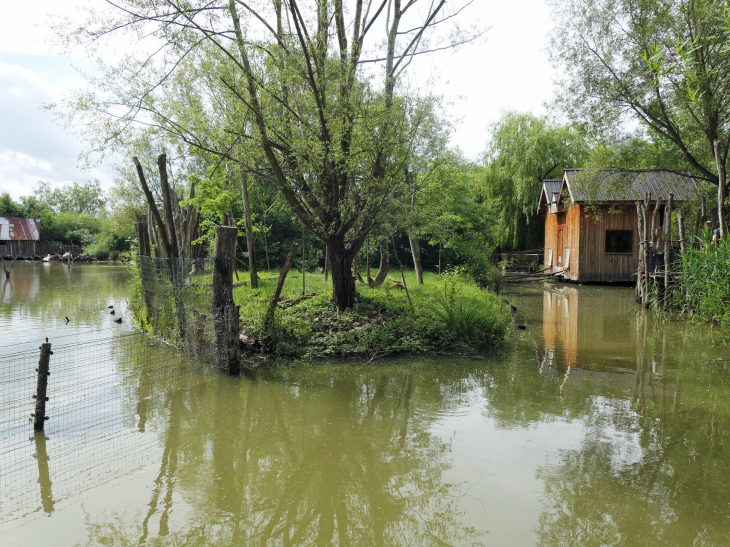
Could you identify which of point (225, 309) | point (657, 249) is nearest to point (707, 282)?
point (657, 249)

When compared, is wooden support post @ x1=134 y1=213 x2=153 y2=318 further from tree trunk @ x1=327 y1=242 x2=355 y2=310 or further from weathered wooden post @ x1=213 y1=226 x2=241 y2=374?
tree trunk @ x1=327 y1=242 x2=355 y2=310

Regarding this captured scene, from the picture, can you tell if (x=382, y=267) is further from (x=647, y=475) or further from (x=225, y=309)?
(x=647, y=475)

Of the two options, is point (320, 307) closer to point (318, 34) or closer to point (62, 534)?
point (318, 34)

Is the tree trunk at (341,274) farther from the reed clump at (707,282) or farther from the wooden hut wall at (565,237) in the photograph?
the wooden hut wall at (565,237)

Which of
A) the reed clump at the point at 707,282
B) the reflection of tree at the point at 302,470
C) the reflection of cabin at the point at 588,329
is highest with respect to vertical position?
the reed clump at the point at 707,282

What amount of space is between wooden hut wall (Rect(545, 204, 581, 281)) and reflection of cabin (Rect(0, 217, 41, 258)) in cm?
5283

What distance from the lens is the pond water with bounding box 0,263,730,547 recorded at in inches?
157

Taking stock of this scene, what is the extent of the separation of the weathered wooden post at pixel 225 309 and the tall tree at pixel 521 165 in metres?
25.2

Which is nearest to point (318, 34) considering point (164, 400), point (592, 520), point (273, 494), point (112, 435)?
point (164, 400)

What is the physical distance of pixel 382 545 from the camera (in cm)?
380

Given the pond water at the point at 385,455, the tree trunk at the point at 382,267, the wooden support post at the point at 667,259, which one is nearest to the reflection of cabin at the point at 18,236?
the tree trunk at the point at 382,267

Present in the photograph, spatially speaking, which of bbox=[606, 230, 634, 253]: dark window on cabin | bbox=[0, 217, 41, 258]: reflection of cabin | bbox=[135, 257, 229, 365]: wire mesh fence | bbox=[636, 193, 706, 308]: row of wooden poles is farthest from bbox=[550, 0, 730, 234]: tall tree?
bbox=[0, 217, 41, 258]: reflection of cabin

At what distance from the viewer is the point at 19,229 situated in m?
57.5

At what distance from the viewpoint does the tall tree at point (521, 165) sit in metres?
30.7
